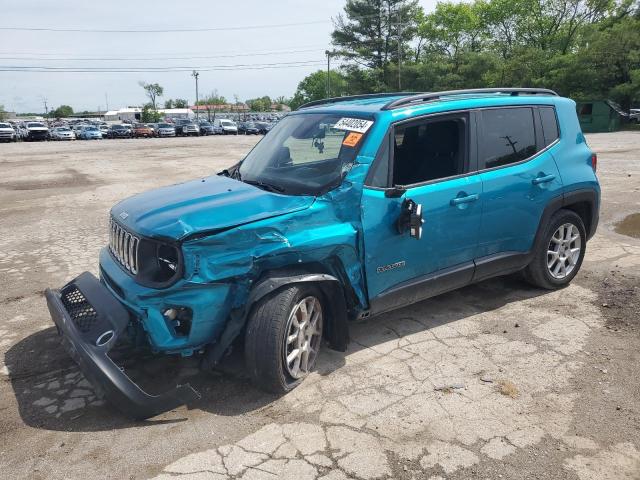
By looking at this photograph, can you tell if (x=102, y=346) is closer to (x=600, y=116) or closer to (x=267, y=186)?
(x=267, y=186)

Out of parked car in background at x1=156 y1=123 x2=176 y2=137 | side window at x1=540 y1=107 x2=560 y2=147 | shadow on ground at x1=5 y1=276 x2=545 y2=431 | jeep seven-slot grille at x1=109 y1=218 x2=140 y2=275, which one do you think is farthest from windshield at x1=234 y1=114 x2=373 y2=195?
parked car in background at x1=156 y1=123 x2=176 y2=137

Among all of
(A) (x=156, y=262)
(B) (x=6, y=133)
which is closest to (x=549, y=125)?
(A) (x=156, y=262)

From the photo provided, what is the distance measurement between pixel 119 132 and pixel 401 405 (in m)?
54.6

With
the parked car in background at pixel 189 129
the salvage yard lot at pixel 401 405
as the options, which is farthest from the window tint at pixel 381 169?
the parked car in background at pixel 189 129

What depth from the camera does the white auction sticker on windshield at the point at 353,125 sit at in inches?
149

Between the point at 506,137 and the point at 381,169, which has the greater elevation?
the point at 506,137

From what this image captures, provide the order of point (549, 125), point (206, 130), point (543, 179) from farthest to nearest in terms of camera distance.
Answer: point (206, 130), point (549, 125), point (543, 179)

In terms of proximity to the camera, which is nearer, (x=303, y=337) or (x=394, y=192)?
(x=303, y=337)

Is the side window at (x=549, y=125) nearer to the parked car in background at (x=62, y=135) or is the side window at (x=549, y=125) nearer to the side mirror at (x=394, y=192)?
the side mirror at (x=394, y=192)

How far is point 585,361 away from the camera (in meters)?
3.78

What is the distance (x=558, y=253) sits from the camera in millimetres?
5066

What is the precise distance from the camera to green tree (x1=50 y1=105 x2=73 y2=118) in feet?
515

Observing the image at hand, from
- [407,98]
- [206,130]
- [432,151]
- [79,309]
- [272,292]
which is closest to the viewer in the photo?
[272,292]

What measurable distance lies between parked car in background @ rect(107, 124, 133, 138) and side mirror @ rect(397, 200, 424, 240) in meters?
53.9
